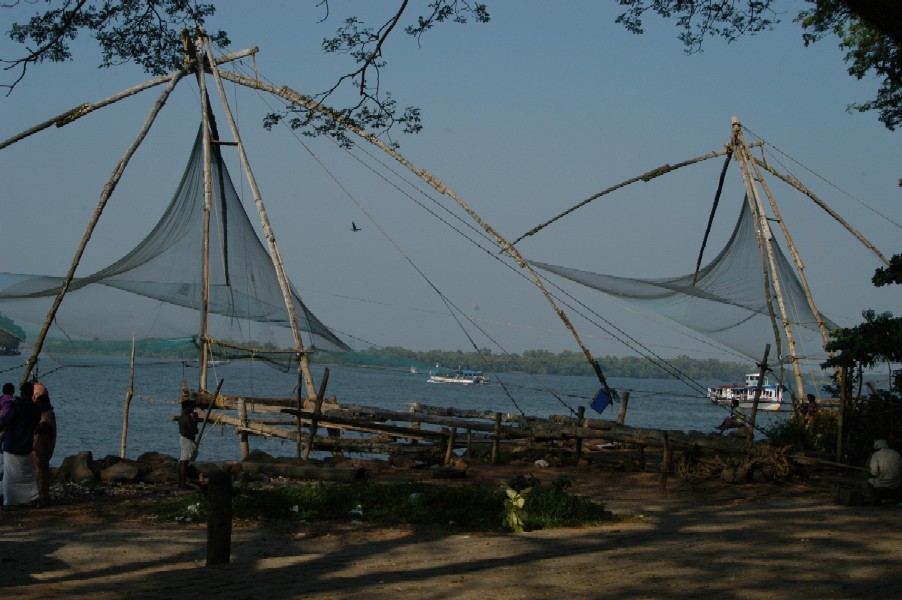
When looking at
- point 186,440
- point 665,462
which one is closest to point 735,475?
point 665,462

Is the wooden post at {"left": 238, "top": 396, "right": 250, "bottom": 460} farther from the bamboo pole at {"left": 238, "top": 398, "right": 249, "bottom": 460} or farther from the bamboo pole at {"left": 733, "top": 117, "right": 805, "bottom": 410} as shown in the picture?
the bamboo pole at {"left": 733, "top": 117, "right": 805, "bottom": 410}

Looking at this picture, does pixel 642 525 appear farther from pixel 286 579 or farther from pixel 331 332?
pixel 331 332

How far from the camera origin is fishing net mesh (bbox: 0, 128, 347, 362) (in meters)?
14.0

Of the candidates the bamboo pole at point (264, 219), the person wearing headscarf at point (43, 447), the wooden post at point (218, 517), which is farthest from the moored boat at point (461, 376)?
the wooden post at point (218, 517)

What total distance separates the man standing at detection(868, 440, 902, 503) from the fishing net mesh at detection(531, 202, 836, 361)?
446cm

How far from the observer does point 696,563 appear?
7121mm

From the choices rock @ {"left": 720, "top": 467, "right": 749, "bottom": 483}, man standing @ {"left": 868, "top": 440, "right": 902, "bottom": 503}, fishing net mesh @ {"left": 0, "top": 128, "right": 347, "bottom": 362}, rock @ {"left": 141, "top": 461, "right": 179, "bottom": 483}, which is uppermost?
fishing net mesh @ {"left": 0, "top": 128, "right": 347, "bottom": 362}

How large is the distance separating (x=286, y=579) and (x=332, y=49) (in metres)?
3.72

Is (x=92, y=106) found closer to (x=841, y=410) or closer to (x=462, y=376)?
(x=841, y=410)

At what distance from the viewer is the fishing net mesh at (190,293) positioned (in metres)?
14.0

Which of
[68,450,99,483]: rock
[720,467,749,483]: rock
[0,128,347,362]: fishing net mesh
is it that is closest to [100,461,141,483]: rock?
[68,450,99,483]: rock

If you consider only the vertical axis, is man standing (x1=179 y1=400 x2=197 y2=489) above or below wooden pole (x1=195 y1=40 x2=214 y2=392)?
below

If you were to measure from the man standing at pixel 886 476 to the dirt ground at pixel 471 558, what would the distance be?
0.66 feet

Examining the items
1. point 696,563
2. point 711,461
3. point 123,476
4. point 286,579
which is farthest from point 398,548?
point 711,461
